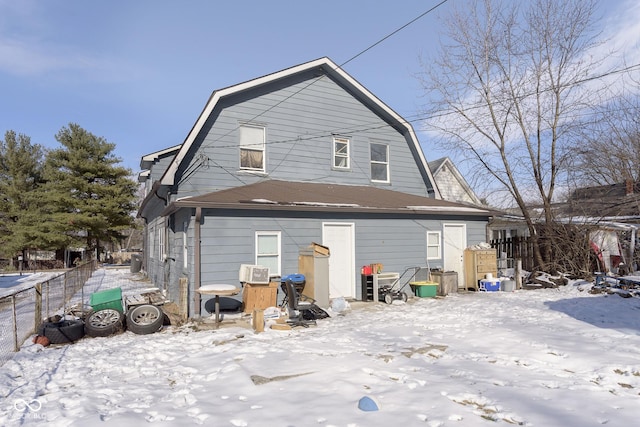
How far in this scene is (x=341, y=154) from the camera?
13805 millimetres

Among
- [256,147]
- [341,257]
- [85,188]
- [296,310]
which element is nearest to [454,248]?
Result: [341,257]

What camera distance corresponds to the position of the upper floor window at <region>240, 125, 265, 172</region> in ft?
39.8

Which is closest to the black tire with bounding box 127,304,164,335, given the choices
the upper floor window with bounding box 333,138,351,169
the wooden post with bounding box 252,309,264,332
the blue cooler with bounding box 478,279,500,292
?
the wooden post with bounding box 252,309,264,332

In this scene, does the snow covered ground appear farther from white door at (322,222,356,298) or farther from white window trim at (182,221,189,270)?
white door at (322,222,356,298)

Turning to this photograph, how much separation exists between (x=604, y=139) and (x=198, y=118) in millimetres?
18444

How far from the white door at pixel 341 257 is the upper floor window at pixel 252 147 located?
3.05 metres

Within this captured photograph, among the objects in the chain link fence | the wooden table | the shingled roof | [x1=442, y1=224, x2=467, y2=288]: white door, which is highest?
the shingled roof

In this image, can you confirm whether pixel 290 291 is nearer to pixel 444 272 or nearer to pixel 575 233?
pixel 444 272

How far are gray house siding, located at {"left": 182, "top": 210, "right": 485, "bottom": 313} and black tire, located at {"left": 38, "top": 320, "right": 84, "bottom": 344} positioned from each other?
2.46m

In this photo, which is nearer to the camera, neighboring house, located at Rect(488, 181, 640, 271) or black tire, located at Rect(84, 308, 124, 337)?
black tire, located at Rect(84, 308, 124, 337)

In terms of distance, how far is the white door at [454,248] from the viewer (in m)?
13.4

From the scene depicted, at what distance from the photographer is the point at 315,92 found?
13.4 m

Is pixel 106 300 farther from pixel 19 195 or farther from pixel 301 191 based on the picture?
pixel 19 195

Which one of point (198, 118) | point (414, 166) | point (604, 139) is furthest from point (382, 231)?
point (604, 139)
